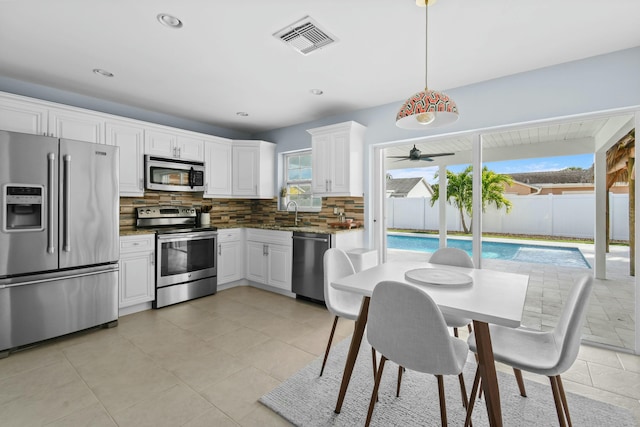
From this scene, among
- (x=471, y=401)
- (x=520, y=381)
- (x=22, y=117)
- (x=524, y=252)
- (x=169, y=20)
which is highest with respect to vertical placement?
(x=169, y=20)

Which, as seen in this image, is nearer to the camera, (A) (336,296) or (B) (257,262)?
(A) (336,296)

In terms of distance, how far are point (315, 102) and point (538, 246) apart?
295cm

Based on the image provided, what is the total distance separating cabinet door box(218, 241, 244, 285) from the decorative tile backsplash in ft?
2.22

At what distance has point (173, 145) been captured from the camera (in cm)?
403

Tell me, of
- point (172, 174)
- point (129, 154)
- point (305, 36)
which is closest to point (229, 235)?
point (172, 174)

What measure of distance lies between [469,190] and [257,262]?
301cm

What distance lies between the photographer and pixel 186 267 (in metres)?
3.89

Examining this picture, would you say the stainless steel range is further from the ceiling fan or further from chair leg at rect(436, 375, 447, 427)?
chair leg at rect(436, 375, 447, 427)

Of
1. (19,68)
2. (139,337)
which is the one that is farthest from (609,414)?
(19,68)

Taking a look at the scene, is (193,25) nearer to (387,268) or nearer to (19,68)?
(19,68)

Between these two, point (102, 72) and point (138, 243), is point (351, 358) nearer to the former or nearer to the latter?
point (138, 243)

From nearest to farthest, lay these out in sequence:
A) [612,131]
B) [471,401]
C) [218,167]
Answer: [471,401] < [612,131] < [218,167]

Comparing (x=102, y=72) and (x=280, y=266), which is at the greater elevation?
(x=102, y=72)

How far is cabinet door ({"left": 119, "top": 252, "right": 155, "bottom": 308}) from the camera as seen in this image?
3.33 m
